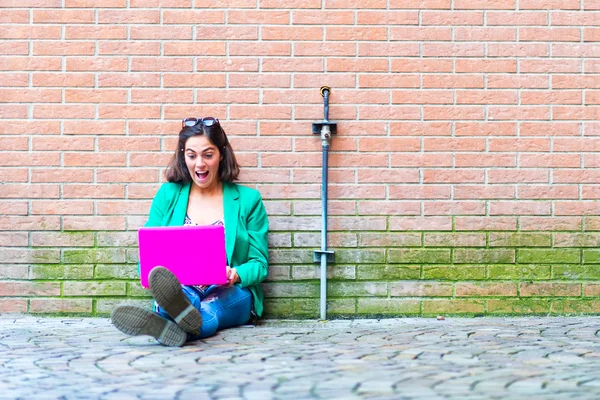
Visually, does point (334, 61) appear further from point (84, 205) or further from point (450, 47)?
point (84, 205)

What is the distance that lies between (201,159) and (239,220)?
452mm

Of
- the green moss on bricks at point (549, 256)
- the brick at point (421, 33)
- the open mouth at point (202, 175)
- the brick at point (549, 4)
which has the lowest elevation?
the green moss on bricks at point (549, 256)

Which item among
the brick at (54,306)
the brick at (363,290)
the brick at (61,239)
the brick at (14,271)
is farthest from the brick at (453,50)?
the brick at (14,271)

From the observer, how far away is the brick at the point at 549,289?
596cm

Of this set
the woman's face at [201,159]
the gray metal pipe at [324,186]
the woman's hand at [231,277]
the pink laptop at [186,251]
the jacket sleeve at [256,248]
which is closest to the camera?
the pink laptop at [186,251]

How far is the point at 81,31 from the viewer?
5902 mm

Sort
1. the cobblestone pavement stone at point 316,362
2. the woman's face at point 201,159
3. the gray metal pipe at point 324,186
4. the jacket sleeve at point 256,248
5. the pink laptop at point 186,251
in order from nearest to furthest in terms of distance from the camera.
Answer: the cobblestone pavement stone at point 316,362
the pink laptop at point 186,251
the jacket sleeve at point 256,248
the woman's face at point 201,159
the gray metal pipe at point 324,186

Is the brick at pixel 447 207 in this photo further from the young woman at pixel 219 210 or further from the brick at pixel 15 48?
the brick at pixel 15 48

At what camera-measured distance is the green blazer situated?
5.56 metres

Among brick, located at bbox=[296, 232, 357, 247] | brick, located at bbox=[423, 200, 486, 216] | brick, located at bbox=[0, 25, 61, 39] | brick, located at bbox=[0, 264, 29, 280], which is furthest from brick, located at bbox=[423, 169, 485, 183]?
brick, located at bbox=[0, 264, 29, 280]

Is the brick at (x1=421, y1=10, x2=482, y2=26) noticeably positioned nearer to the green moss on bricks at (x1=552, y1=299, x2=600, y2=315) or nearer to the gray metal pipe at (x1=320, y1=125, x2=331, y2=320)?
the gray metal pipe at (x1=320, y1=125, x2=331, y2=320)

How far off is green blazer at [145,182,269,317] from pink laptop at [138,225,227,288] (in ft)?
→ 1.45

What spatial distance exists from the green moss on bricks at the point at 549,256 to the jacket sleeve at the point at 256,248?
5.64ft

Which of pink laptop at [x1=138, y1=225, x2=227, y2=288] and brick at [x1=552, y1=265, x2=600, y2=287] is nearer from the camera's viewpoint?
pink laptop at [x1=138, y1=225, x2=227, y2=288]
